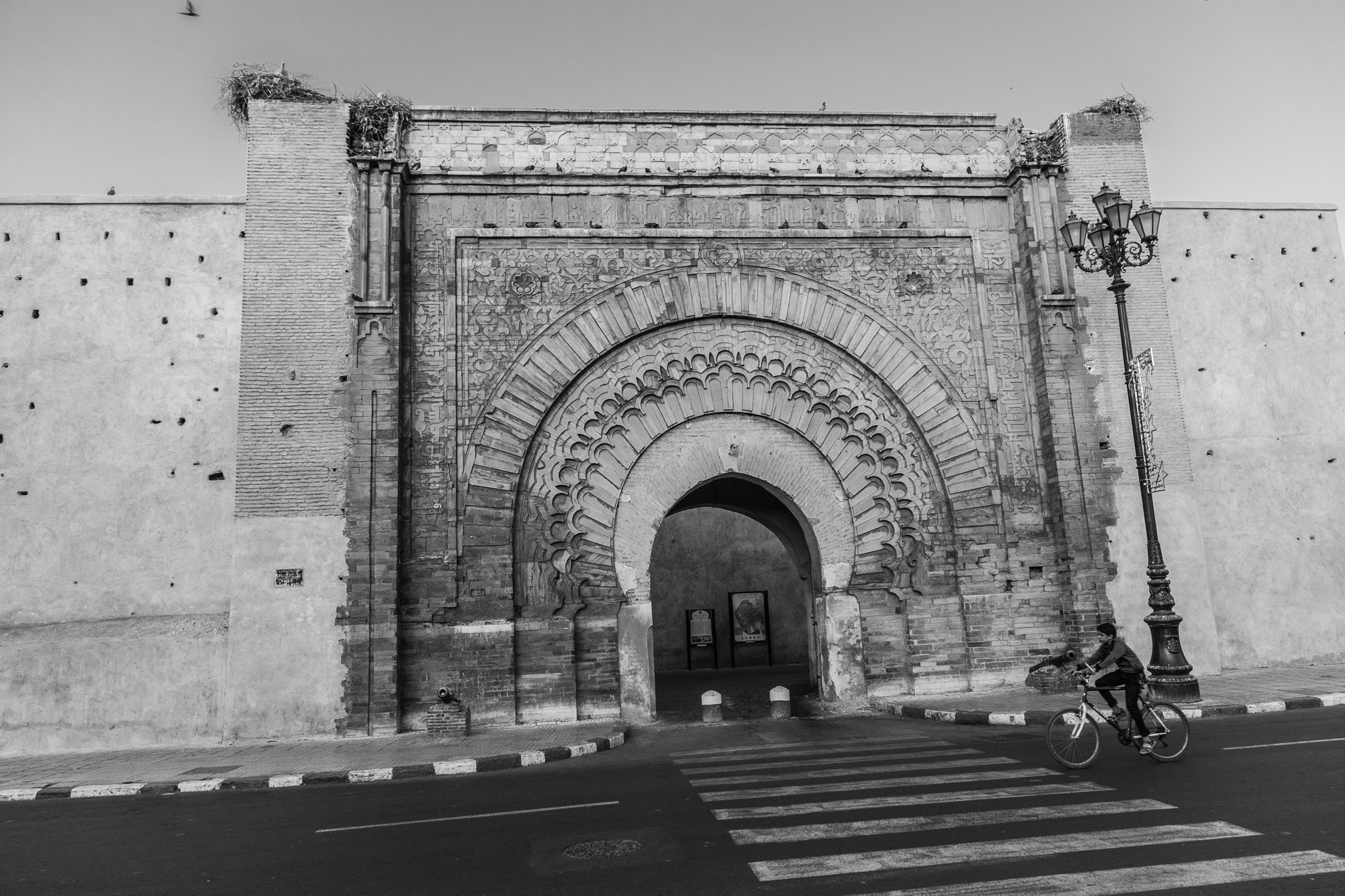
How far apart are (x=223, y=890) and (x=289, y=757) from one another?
458 cm

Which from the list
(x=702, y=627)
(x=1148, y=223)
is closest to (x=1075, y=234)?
(x=1148, y=223)

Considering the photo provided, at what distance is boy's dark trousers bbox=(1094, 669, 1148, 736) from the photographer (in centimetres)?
638

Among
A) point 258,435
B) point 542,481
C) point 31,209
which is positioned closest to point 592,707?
point 542,481

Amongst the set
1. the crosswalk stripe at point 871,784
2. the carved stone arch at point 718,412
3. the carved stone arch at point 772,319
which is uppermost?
the carved stone arch at point 772,319

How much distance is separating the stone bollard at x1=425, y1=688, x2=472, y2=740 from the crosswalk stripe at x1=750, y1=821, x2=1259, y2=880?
593 cm

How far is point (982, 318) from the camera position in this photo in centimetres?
1135

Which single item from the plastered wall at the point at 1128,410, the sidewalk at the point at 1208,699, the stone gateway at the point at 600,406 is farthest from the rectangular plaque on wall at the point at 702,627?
the plastered wall at the point at 1128,410

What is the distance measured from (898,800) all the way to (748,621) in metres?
14.2

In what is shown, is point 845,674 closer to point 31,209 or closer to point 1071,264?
point 1071,264

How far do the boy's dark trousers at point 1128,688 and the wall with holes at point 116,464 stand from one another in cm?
853

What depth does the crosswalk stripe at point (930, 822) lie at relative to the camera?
465 cm

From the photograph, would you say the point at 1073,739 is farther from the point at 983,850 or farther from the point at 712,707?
the point at 712,707

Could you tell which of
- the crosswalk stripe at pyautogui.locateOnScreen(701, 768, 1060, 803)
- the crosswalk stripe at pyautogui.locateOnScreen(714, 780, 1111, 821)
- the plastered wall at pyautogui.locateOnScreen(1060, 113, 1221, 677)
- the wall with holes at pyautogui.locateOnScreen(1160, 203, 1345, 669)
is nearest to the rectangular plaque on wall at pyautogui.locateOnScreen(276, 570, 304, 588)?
the crosswalk stripe at pyautogui.locateOnScreen(701, 768, 1060, 803)

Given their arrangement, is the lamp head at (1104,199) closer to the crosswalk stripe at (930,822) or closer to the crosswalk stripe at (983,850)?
the crosswalk stripe at (930,822)
